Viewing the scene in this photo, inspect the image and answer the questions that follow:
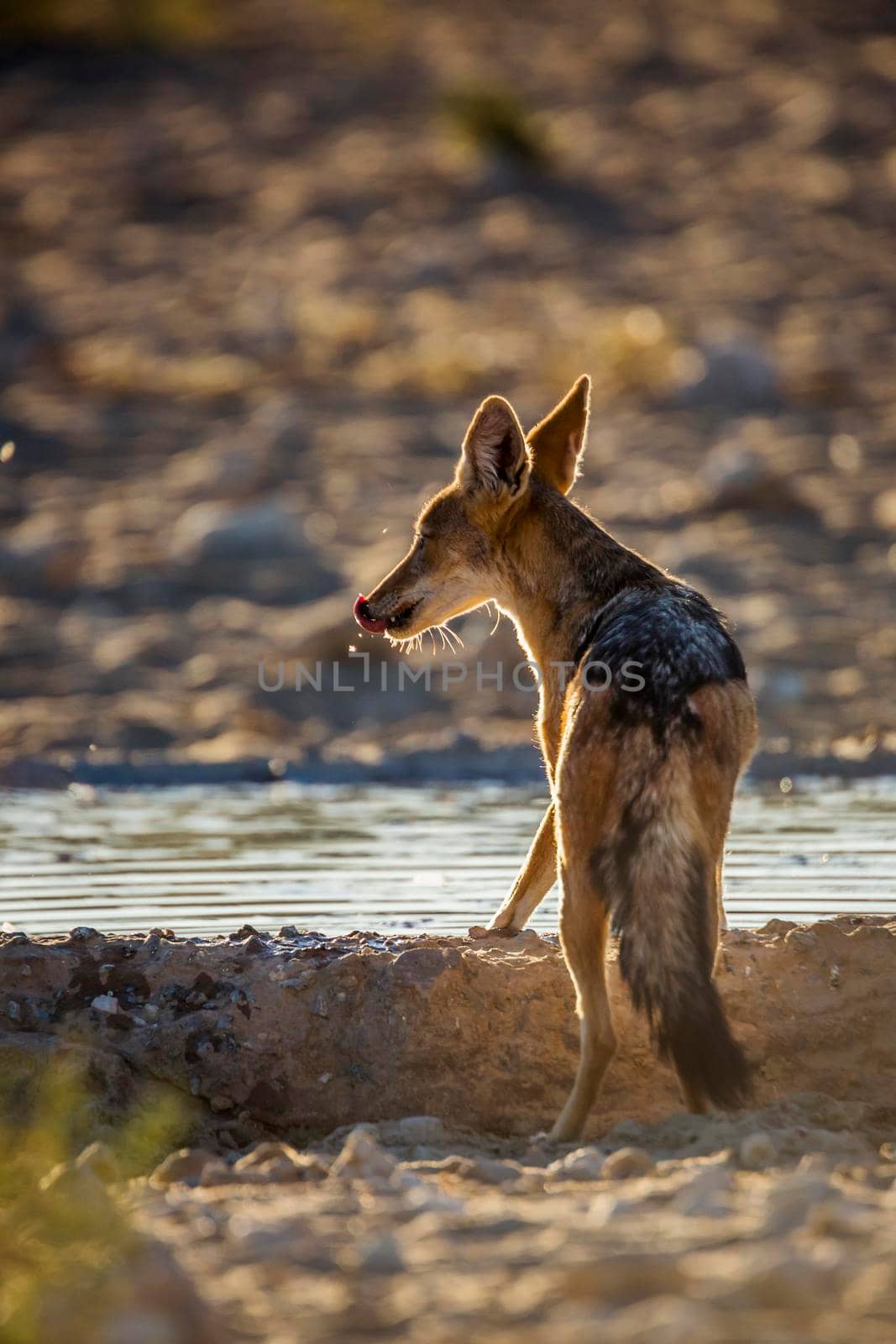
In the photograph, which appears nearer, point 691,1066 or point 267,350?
point 691,1066

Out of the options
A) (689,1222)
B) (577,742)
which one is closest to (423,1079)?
(577,742)

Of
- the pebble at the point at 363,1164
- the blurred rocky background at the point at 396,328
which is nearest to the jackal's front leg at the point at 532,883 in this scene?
the pebble at the point at 363,1164

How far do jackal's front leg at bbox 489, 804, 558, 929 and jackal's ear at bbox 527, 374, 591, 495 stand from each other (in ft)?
4.83

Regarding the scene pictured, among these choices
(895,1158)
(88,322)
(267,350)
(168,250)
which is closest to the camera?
(895,1158)

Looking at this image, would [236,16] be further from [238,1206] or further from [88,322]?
[238,1206]

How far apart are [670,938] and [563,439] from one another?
2792mm

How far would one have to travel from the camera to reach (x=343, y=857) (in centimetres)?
814

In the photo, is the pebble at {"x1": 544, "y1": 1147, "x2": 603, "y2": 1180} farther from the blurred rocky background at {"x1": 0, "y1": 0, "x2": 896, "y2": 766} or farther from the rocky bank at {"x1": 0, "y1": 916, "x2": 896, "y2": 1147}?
the blurred rocky background at {"x1": 0, "y1": 0, "x2": 896, "y2": 766}

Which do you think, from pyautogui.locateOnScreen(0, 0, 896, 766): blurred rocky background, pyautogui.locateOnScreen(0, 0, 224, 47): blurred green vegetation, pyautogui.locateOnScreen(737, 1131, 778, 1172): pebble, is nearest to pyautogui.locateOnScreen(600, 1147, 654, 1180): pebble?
pyautogui.locateOnScreen(737, 1131, 778, 1172): pebble

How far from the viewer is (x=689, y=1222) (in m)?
3.24

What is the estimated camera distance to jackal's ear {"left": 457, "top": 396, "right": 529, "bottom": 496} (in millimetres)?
6211

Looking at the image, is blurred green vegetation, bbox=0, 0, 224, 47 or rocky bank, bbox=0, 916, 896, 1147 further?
blurred green vegetation, bbox=0, 0, 224, 47

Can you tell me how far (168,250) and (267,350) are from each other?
5155 millimetres

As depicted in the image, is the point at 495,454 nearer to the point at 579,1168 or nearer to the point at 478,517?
the point at 478,517
